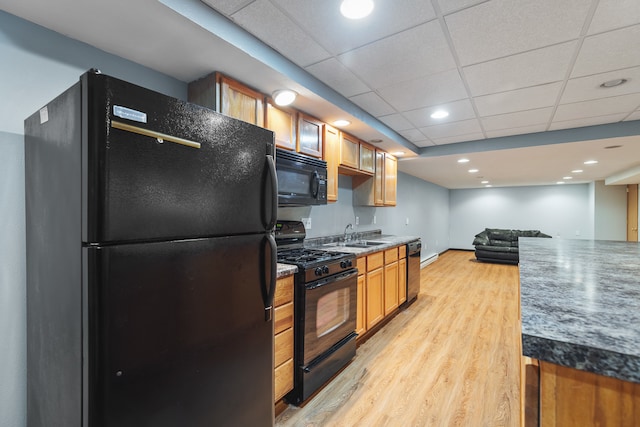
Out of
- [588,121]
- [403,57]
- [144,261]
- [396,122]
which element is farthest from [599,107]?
[144,261]

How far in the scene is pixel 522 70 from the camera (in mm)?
2100

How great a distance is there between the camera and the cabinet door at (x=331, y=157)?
2.91 metres

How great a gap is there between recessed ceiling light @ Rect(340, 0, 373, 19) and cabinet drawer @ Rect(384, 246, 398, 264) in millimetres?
2382

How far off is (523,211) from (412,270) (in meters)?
7.03

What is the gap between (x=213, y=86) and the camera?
73.7 inches

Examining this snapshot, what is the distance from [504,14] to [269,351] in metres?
2.11

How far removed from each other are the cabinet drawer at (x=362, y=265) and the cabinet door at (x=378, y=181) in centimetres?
126

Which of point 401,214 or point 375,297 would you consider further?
point 401,214

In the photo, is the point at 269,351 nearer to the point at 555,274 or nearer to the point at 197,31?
the point at 555,274

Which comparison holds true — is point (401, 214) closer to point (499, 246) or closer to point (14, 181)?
point (499, 246)

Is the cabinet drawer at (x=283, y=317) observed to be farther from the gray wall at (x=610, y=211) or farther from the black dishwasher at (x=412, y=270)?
the gray wall at (x=610, y=211)

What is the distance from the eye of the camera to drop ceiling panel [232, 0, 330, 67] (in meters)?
1.50

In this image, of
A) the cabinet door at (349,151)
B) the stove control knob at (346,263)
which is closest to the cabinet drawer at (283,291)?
the stove control knob at (346,263)

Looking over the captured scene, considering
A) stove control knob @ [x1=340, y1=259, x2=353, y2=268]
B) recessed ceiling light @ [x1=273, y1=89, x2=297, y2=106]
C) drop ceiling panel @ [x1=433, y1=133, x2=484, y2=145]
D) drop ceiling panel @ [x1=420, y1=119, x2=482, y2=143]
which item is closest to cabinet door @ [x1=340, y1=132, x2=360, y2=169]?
drop ceiling panel @ [x1=420, y1=119, x2=482, y2=143]
